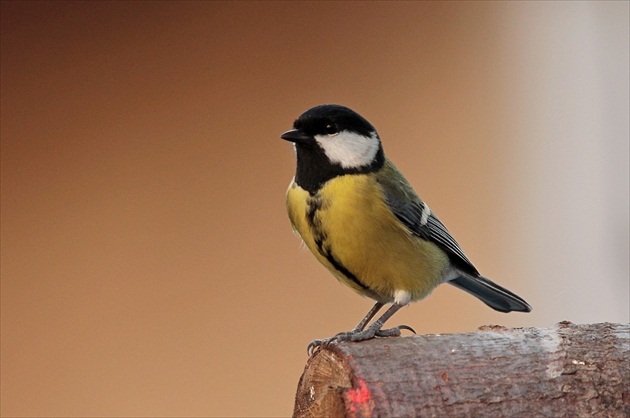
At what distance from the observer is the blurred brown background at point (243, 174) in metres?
2.25

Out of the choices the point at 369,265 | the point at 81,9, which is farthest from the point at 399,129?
the point at 369,265

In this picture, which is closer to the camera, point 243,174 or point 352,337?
point 352,337

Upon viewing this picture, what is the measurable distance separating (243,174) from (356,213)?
123 cm

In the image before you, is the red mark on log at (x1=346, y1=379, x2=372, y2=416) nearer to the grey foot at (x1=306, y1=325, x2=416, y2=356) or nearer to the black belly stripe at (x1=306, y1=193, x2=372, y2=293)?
the grey foot at (x1=306, y1=325, x2=416, y2=356)

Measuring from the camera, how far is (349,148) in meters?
1.18

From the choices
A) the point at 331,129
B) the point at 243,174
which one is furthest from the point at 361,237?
the point at 243,174

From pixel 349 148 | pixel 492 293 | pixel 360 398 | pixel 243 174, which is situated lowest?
pixel 360 398

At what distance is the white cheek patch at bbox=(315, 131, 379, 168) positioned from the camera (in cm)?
116

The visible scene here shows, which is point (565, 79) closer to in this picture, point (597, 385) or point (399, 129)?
point (399, 129)

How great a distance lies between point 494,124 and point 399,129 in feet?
0.85

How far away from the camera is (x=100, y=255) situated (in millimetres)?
2285

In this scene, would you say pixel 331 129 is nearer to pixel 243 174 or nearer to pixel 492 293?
pixel 492 293

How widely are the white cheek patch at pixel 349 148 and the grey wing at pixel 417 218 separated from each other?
5 cm

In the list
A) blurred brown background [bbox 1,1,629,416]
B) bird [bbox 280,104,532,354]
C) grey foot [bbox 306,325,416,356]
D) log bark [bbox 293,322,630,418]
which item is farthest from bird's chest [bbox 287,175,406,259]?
blurred brown background [bbox 1,1,629,416]
